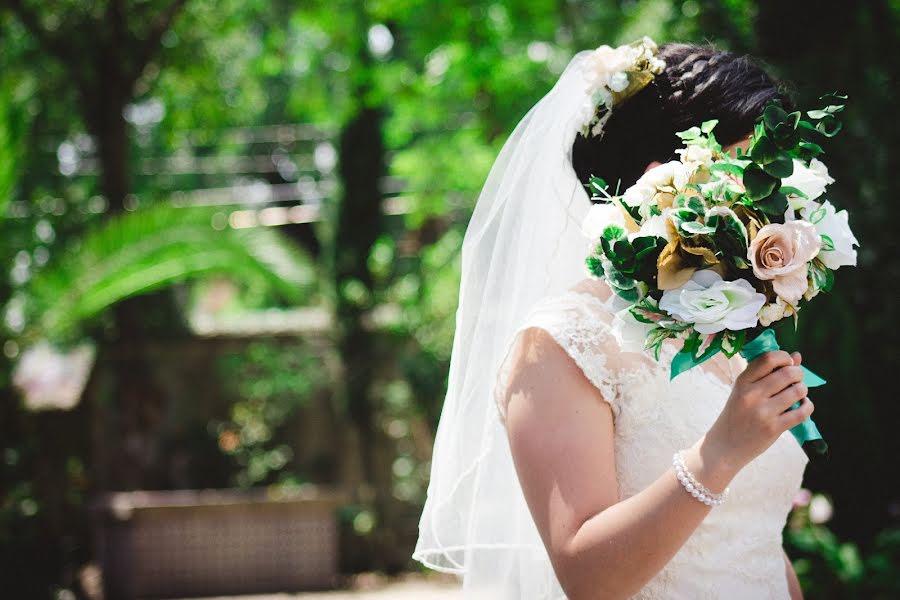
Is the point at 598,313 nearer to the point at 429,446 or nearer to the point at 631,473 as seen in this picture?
the point at 631,473

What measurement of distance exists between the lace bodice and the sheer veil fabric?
274mm

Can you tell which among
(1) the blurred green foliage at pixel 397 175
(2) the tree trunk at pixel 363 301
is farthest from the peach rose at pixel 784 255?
(2) the tree trunk at pixel 363 301

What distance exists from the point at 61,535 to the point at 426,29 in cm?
480

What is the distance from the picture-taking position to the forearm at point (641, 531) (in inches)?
59.8

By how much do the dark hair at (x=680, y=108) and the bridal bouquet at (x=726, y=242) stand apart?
237mm

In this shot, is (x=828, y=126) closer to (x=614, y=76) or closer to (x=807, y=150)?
(x=807, y=150)

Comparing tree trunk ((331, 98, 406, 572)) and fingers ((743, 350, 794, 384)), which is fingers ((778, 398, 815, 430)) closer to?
fingers ((743, 350, 794, 384))

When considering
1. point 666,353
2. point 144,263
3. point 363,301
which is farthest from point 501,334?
point 363,301

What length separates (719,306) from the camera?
147 centimetres

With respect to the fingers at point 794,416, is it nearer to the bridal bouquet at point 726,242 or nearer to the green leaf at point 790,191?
the bridal bouquet at point 726,242

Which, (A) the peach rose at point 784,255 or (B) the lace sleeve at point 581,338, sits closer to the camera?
(A) the peach rose at point 784,255

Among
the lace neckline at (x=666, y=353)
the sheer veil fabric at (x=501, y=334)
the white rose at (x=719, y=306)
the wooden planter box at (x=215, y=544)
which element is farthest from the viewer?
the wooden planter box at (x=215, y=544)

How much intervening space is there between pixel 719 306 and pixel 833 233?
28cm

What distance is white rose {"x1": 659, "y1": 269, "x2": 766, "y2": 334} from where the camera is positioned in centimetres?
147
